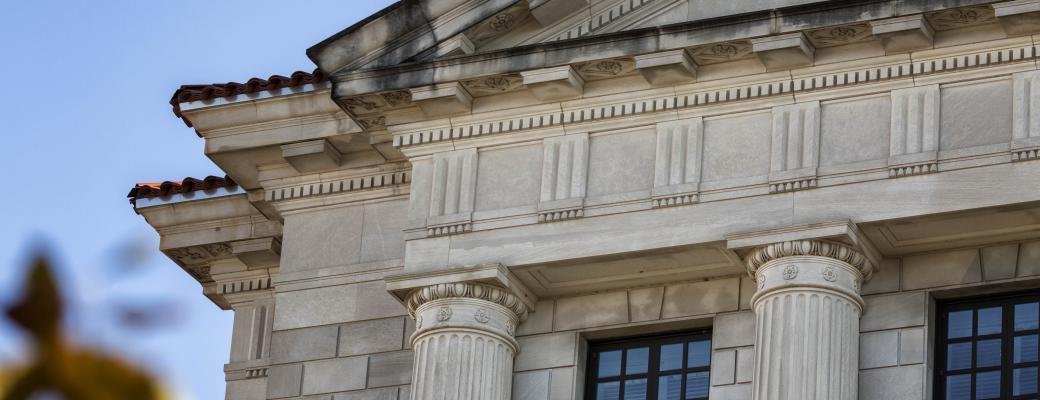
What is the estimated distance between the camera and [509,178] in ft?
48.1

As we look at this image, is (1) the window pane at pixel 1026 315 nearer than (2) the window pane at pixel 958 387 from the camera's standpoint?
No

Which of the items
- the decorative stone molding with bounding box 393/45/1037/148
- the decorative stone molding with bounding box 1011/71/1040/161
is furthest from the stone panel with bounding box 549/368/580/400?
the decorative stone molding with bounding box 1011/71/1040/161

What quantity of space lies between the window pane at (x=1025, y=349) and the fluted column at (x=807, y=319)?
4.13 ft

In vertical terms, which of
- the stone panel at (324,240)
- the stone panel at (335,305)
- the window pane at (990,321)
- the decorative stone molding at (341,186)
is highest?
the decorative stone molding at (341,186)

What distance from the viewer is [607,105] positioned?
14375mm

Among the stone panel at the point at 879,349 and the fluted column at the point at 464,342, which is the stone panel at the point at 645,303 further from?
the stone panel at the point at 879,349

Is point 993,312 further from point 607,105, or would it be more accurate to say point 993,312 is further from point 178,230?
point 178,230

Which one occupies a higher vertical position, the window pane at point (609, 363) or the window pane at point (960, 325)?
the window pane at point (960, 325)

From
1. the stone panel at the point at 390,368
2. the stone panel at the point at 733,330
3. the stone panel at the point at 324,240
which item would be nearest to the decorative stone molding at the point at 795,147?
the stone panel at the point at 733,330

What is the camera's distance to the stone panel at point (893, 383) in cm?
1266

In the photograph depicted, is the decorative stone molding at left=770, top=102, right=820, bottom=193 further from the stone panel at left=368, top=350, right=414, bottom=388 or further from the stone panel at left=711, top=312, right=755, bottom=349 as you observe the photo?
the stone panel at left=368, top=350, right=414, bottom=388

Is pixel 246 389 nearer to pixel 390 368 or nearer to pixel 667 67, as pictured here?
pixel 390 368

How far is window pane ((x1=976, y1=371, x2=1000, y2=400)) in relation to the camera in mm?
12633

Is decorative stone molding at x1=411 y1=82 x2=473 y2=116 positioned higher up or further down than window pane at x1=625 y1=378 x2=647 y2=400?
higher up
